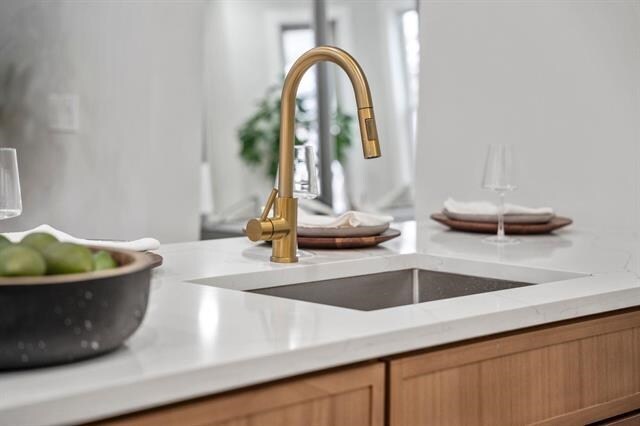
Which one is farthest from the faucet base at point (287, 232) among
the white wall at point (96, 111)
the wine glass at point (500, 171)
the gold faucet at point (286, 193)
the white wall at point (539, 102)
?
the white wall at point (96, 111)

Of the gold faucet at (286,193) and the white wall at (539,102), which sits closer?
the gold faucet at (286,193)

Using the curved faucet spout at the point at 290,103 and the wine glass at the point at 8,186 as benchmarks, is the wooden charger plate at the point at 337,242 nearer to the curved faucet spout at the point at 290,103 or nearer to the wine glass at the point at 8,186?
the curved faucet spout at the point at 290,103

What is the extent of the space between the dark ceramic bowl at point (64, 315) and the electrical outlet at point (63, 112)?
2187mm

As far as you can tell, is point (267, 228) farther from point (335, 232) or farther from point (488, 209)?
point (488, 209)

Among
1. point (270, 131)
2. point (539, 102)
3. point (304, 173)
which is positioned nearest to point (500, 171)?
point (304, 173)

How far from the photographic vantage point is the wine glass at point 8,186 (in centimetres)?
151

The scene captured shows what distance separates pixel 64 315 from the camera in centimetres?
86

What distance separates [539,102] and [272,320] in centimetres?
182

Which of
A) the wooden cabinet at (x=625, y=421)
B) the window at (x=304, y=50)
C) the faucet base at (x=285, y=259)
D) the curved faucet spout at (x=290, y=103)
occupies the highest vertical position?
the window at (x=304, y=50)

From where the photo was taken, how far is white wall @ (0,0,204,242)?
9.74 feet

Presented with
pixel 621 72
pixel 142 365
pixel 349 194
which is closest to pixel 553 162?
pixel 621 72

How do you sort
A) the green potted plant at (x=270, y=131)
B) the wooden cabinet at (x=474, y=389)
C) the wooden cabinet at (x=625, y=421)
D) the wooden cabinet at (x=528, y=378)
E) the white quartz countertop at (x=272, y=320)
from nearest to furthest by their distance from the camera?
the white quartz countertop at (x=272, y=320) < the wooden cabinet at (x=474, y=389) < the wooden cabinet at (x=528, y=378) < the wooden cabinet at (x=625, y=421) < the green potted plant at (x=270, y=131)

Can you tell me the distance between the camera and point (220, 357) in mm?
926

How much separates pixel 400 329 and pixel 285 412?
188mm
